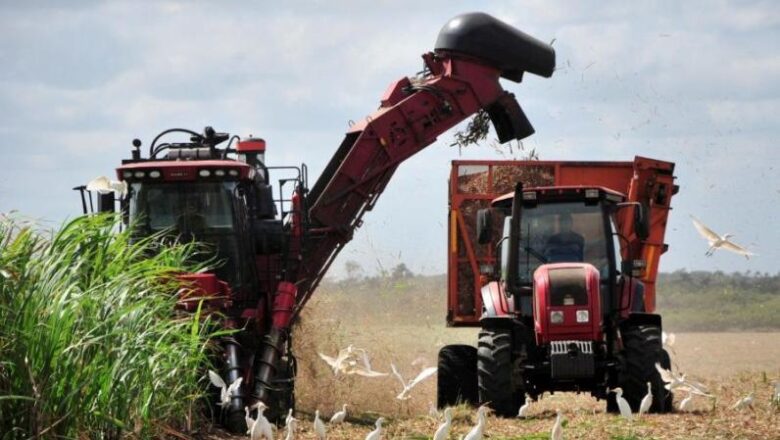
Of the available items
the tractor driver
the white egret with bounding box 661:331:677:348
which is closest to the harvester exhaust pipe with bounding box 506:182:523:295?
the tractor driver

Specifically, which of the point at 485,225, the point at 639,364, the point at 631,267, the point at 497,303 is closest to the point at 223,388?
the point at 485,225

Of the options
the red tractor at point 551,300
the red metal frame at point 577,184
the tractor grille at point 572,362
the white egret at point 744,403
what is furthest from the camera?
the red metal frame at point 577,184

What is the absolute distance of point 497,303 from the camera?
1504 centimetres

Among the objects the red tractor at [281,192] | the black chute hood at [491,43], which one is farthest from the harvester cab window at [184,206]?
the black chute hood at [491,43]

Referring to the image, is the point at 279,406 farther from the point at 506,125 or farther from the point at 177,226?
the point at 506,125

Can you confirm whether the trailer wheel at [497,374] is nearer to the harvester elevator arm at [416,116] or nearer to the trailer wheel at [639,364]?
the trailer wheel at [639,364]

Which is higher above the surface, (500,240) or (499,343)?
(500,240)

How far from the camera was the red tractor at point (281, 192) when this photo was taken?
14703mm

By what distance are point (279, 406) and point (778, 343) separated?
1927 cm

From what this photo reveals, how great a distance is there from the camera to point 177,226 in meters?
14.9

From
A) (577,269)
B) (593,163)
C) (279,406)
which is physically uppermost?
(593,163)

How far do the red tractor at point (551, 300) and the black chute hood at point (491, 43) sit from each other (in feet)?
4.92

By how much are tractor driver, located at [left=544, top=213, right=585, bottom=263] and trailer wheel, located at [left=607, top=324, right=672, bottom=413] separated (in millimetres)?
1004

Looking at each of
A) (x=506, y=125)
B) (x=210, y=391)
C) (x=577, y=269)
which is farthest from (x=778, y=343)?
(x=210, y=391)
